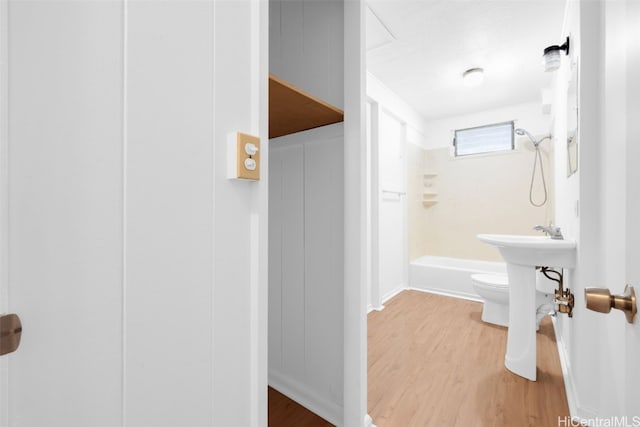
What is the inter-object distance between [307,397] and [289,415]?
12cm

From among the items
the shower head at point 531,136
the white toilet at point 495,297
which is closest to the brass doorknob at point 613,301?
the white toilet at point 495,297

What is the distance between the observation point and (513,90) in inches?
130

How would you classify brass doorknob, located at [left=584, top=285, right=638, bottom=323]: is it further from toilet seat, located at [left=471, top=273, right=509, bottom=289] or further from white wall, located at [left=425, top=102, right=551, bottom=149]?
white wall, located at [left=425, top=102, right=551, bottom=149]

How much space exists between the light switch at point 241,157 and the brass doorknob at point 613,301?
78 cm

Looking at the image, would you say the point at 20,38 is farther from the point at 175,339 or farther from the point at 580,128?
the point at 580,128

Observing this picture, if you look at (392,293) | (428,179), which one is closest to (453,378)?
(392,293)

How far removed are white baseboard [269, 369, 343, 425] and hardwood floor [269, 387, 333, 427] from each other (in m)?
0.02

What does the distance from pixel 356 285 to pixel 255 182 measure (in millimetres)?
724

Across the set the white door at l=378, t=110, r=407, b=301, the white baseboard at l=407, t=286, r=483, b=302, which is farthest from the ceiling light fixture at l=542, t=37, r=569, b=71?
the white baseboard at l=407, t=286, r=483, b=302

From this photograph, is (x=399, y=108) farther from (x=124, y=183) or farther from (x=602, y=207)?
(x=124, y=183)

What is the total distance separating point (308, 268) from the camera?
160cm

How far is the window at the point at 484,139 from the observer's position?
386 cm

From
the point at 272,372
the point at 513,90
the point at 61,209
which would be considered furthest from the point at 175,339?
the point at 513,90

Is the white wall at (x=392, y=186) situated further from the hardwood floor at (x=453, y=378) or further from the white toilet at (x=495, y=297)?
the white toilet at (x=495, y=297)
